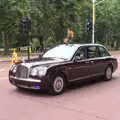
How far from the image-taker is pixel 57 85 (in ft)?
31.6

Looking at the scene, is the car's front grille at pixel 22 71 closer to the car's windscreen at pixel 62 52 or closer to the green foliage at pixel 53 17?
the car's windscreen at pixel 62 52

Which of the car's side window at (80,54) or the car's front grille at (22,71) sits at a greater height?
the car's side window at (80,54)

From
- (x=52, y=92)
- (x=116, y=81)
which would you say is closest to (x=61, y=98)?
(x=52, y=92)

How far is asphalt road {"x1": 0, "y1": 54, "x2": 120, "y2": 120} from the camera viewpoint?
7.19 meters

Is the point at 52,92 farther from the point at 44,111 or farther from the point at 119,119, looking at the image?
the point at 119,119

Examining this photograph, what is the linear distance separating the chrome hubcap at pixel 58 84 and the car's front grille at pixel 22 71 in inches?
35.7

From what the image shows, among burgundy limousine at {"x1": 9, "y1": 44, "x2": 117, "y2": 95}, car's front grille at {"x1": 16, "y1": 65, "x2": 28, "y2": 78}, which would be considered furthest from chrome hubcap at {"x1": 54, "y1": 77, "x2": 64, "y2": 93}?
car's front grille at {"x1": 16, "y1": 65, "x2": 28, "y2": 78}

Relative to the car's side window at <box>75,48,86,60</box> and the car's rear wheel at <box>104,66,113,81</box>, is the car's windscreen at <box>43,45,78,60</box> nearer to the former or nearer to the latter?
the car's side window at <box>75,48,86,60</box>

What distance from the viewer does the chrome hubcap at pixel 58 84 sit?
376 inches

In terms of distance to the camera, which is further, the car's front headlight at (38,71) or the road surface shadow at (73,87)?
the road surface shadow at (73,87)

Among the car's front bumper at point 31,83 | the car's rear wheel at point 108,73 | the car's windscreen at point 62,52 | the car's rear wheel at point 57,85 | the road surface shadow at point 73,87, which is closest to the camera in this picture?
the car's front bumper at point 31,83

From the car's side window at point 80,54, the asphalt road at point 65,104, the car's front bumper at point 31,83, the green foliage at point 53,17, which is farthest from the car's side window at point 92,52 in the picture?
the green foliage at point 53,17

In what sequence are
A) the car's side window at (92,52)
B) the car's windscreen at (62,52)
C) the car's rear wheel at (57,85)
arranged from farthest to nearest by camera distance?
the car's side window at (92,52), the car's windscreen at (62,52), the car's rear wheel at (57,85)

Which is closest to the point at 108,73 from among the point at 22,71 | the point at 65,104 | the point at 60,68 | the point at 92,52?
the point at 92,52
